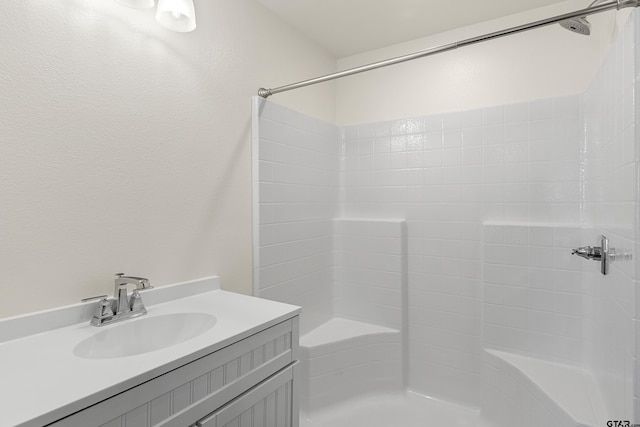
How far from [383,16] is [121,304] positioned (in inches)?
83.3

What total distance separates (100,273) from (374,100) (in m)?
2.10

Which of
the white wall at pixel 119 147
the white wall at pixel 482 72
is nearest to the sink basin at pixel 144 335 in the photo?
the white wall at pixel 119 147

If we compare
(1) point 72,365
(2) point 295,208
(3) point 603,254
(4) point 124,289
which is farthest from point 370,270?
(1) point 72,365

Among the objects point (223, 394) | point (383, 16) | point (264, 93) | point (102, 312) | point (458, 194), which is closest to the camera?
point (223, 394)

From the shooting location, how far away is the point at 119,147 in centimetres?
128

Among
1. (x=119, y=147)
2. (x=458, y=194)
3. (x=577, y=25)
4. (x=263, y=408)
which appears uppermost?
(x=577, y=25)

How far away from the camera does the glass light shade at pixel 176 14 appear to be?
126 cm

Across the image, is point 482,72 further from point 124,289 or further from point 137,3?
point 124,289

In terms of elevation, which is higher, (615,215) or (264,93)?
(264,93)

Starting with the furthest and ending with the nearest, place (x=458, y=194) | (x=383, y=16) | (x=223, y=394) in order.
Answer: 1. (x=458, y=194)
2. (x=383, y=16)
3. (x=223, y=394)

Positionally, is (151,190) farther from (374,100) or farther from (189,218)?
(374,100)

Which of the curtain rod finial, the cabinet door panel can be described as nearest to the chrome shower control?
the cabinet door panel

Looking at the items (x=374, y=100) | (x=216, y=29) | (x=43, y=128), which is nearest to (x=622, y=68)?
(x=374, y=100)

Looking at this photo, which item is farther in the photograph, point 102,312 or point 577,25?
point 577,25
